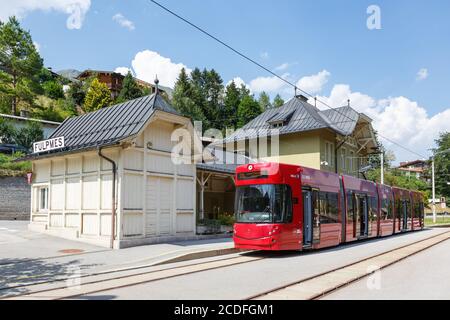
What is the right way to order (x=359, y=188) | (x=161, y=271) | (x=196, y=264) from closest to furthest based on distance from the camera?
(x=161, y=271), (x=196, y=264), (x=359, y=188)

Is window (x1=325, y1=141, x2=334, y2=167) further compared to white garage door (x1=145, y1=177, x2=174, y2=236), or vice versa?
window (x1=325, y1=141, x2=334, y2=167)

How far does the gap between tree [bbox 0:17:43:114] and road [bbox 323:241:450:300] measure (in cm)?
4925

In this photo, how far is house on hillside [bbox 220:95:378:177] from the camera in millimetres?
34750

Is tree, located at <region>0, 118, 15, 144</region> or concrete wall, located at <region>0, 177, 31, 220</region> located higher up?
tree, located at <region>0, 118, 15, 144</region>

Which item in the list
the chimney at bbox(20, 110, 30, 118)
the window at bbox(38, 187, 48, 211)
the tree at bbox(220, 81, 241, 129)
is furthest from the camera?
the tree at bbox(220, 81, 241, 129)

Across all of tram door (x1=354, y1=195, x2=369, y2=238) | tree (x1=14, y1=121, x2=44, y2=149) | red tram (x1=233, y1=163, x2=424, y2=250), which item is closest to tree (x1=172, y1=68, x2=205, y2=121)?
tree (x1=14, y1=121, x2=44, y2=149)

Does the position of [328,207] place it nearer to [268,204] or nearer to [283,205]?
[283,205]

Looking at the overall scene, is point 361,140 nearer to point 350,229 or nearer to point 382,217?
point 382,217

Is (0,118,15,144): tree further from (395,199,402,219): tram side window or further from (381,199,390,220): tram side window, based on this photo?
(395,199,402,219): tram side window

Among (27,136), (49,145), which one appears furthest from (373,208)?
(27,136)

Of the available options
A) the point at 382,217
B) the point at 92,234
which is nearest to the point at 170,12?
the point at 92,234

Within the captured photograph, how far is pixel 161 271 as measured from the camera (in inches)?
458

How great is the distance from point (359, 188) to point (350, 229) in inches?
102

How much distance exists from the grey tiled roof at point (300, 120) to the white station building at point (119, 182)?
55.0 feet
